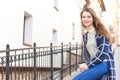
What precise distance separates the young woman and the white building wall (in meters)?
6.35

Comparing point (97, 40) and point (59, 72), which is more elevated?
point (97, 40)

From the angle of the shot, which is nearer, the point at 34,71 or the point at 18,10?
the point at 34,71

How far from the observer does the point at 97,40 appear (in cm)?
505

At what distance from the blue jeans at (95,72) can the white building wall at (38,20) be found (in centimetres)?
643

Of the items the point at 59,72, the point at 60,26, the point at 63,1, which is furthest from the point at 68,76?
the point at 63,1

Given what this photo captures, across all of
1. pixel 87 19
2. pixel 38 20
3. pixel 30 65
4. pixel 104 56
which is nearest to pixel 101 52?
pixel 104 56

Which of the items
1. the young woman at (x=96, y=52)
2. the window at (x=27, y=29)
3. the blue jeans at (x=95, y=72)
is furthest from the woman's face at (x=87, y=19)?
the window at (x=27, y=29)

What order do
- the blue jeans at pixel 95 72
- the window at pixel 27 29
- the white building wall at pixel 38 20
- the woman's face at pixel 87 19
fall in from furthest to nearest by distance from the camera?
the window at pixel 27 29, the white building wall at pixel 38 20, the woman's face at pixel 87 19, the blue jeans at pixel 95 72

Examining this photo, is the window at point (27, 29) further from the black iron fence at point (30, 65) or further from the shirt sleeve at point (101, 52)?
the shirt sleeve at point (101, 52)

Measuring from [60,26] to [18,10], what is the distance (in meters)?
7.76

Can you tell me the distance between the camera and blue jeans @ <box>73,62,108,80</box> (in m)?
4.92

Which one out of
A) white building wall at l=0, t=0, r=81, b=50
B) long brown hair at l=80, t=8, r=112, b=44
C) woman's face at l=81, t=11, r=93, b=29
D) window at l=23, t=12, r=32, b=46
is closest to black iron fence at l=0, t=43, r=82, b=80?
white building wall at l=0, t=0, r=81, b=50

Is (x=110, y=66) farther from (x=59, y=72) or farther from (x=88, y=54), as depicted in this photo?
(x=59, y=72)

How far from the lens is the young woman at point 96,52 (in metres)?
4.93
